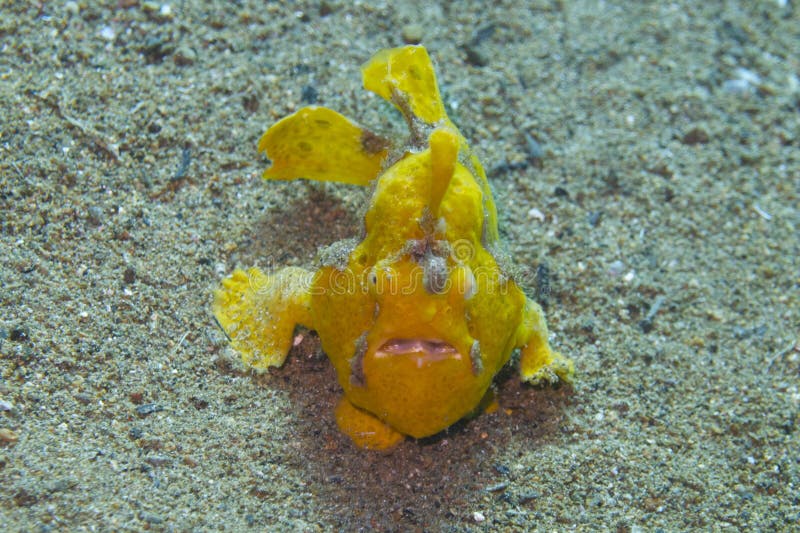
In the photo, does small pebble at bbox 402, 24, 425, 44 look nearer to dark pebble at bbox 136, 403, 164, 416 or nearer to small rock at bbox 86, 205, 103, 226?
small rock at bbox 86, 205, 103, 226

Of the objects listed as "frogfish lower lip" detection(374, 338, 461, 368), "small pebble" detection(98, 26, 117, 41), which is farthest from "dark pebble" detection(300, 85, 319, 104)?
"frogfish lower lip" detection(374, 338, 461, 368)

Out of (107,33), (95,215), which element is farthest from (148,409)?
(107,33)

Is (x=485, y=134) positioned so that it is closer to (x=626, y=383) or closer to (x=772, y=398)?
(x=626, y=383)

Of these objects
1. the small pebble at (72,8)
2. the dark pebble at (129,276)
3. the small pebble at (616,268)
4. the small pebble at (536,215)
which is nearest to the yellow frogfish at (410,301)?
the dark pebble at (129,276)

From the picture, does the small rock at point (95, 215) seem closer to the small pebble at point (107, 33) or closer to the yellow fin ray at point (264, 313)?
the yellow fin ray at point (264, 313)

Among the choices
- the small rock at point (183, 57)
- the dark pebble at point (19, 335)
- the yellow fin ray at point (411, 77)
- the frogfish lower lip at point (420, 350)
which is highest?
the yellow fin ray at point (411, 77)

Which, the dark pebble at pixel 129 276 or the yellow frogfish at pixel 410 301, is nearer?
the yellow frogfish at pixel 410 301
